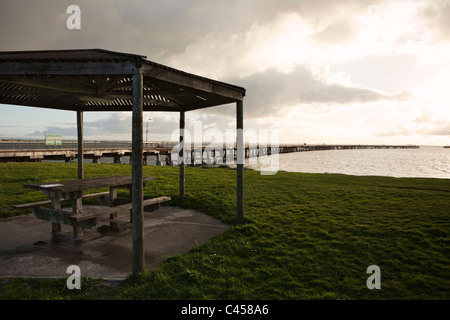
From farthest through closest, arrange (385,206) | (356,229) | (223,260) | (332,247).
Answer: (385,206)
(356,229)
(332,247)
(223,260)

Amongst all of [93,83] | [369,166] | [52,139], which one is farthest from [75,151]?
[369,166]

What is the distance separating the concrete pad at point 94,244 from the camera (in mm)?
4668

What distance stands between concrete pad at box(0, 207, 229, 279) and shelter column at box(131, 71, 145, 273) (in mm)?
401

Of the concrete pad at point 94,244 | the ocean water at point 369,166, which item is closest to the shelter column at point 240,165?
the concrete pad at point 94,244

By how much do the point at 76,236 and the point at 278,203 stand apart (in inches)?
261

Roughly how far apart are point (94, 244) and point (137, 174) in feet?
8.29

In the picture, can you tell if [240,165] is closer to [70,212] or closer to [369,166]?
[70,212]

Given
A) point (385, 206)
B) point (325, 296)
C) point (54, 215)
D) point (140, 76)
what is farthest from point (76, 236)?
point (385, 206)

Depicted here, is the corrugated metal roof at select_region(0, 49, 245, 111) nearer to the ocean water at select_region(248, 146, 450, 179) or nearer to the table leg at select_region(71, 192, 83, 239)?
the table leg at select_region(71, 192, 83, 239)

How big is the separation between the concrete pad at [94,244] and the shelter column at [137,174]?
40 centimetres

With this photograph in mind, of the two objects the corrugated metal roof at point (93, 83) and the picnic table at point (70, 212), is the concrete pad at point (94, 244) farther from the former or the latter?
the corrugated metal roof at point (93, 83)

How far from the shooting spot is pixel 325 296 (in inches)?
150
